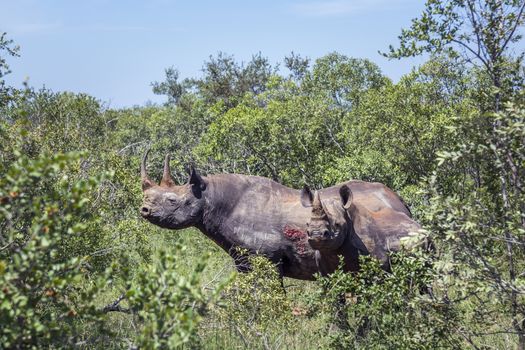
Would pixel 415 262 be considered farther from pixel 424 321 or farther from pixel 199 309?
pixel 199 309

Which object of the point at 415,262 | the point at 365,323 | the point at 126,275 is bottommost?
the point at 365,323

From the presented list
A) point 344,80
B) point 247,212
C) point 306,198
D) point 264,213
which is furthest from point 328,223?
point 344,80

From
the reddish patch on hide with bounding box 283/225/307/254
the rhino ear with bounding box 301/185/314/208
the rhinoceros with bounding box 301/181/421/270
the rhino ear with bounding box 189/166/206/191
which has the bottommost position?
the reddish patch on hide with bounding box 283/225/307/254

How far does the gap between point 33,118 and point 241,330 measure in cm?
1394

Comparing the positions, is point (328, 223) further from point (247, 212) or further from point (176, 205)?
point (176, 205)

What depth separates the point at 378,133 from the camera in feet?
39.7

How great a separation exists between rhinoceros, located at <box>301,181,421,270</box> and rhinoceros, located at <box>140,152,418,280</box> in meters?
0.28

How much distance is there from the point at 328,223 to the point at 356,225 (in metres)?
0.70

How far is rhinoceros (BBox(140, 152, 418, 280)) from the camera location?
344 inches

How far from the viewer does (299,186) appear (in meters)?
13.5

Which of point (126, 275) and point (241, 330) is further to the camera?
point (241, 330)

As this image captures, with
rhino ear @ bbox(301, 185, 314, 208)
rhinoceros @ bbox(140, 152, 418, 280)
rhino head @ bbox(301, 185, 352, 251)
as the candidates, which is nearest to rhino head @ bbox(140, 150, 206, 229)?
rhinoceros @ bbox(140, 152, 418, 280)

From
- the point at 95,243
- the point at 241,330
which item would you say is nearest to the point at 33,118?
the point at 95,243

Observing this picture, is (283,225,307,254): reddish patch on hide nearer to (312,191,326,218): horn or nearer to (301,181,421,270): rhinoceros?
(301,181,421,270): rhinoceros
